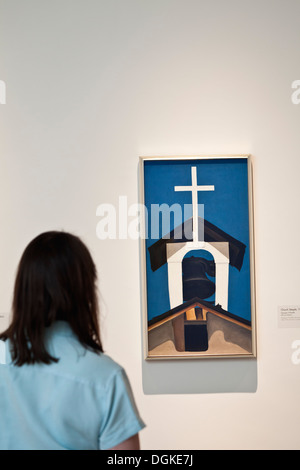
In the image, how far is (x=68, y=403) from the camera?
3.31ft

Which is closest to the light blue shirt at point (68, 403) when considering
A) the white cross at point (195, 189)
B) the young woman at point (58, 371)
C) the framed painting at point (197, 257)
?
the young woman at point (58, 371)

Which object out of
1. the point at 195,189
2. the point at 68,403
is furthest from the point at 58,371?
the point at 195,189

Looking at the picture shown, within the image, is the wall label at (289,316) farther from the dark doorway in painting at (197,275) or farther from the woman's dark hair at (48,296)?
the woman's dark hair at (48,296)

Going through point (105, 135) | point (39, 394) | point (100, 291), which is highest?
point (105, 135)

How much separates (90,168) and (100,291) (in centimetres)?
48

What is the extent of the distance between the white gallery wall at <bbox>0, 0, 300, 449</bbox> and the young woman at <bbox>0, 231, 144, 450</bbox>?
0.87m

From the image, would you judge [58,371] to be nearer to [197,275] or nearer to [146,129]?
[197,275]

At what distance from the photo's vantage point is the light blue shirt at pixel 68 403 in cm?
101

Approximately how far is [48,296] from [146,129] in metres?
1.06

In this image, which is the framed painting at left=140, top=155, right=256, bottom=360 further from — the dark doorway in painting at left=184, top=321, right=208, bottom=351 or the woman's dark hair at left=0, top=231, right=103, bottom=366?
the woman's dark hair at left=0, top=231, right=103, bottom=366

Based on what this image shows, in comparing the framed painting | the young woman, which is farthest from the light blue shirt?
the framed painting

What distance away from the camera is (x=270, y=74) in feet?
6.45

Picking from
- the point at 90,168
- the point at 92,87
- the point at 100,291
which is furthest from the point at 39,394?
the point at 92,87
